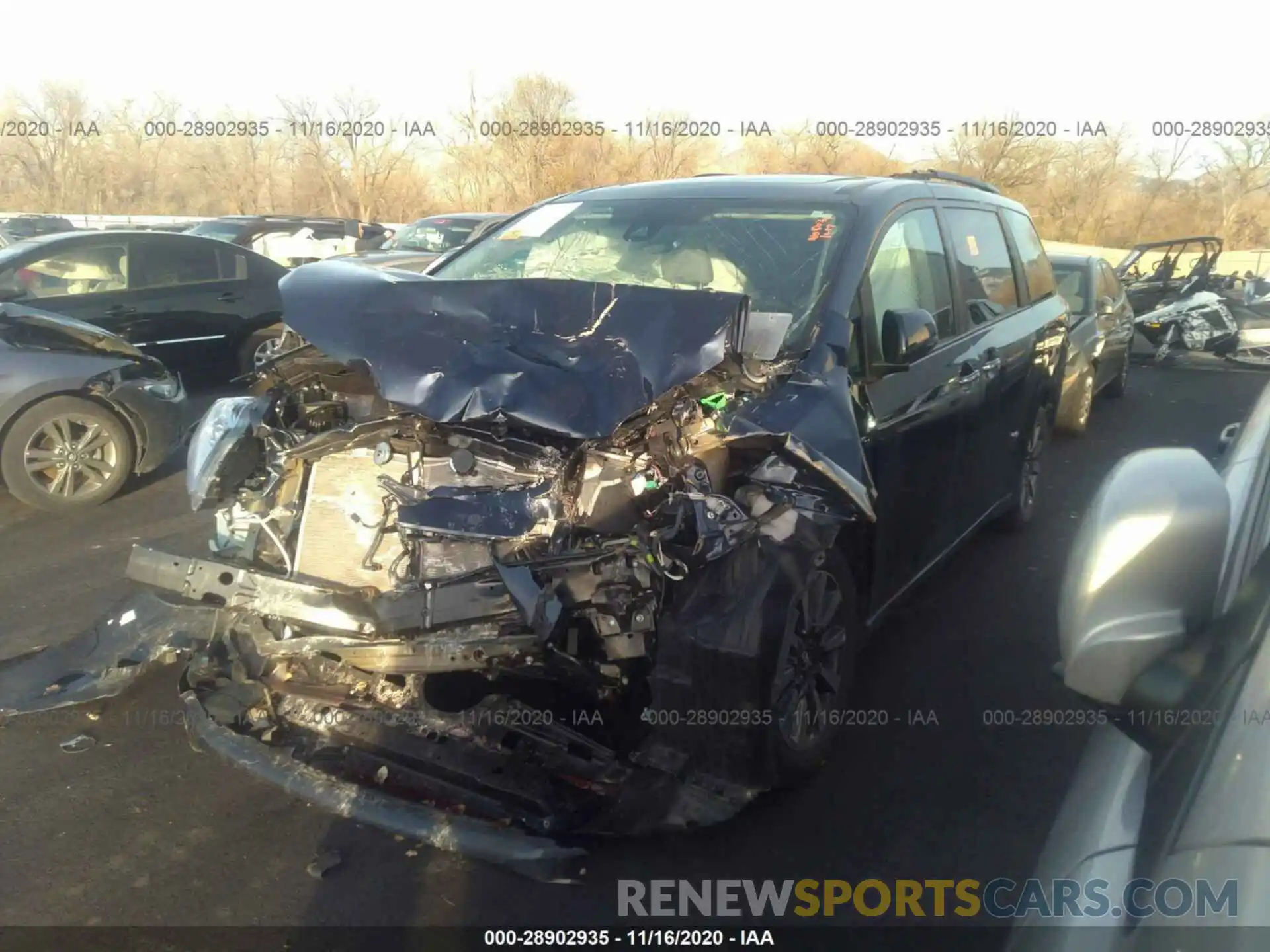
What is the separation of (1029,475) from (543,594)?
4.17m

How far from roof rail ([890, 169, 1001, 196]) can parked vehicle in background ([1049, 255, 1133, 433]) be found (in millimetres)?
2773

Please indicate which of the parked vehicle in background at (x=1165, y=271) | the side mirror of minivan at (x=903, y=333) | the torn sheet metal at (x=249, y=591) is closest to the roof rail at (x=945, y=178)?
the side mirror of minivan at (x=903, y=333)

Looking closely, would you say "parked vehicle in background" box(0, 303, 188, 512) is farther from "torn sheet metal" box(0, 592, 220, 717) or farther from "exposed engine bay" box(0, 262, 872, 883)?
"exposed engine bay" box(0, 262, 872, 883)

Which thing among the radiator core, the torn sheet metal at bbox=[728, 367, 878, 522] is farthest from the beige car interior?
the torn sheet metal at bbox=[728, 367, 878, 522]

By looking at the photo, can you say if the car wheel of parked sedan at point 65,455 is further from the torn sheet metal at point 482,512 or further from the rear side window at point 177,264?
the torn sheet metal at point 482,512

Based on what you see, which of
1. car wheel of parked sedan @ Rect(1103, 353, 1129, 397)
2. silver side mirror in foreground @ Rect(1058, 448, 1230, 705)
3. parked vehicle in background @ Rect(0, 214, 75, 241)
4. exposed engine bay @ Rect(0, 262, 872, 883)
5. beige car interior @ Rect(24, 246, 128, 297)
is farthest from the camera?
parked vehicle in background @ Rect(0, 214, 75, 241)

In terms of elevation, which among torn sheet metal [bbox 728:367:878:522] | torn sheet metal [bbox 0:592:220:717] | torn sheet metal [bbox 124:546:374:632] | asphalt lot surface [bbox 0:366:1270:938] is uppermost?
torn sheet metal [bbox 728:367:878:522]

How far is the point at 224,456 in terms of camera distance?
3.40 meters

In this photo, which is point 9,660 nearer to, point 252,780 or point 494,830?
point 252,780

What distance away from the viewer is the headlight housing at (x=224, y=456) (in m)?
3.40

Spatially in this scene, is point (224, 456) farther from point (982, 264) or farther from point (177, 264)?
point (177, 264)

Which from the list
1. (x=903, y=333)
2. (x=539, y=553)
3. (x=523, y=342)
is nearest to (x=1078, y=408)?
(x=903, y=333)

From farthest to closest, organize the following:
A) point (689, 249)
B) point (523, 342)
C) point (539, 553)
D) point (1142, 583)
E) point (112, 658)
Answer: point (689, 249), point (112, 658), point (523, 342), point (539, 553), point (1142, 583)

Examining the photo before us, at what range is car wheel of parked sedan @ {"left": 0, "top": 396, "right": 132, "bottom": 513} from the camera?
19.2ft
